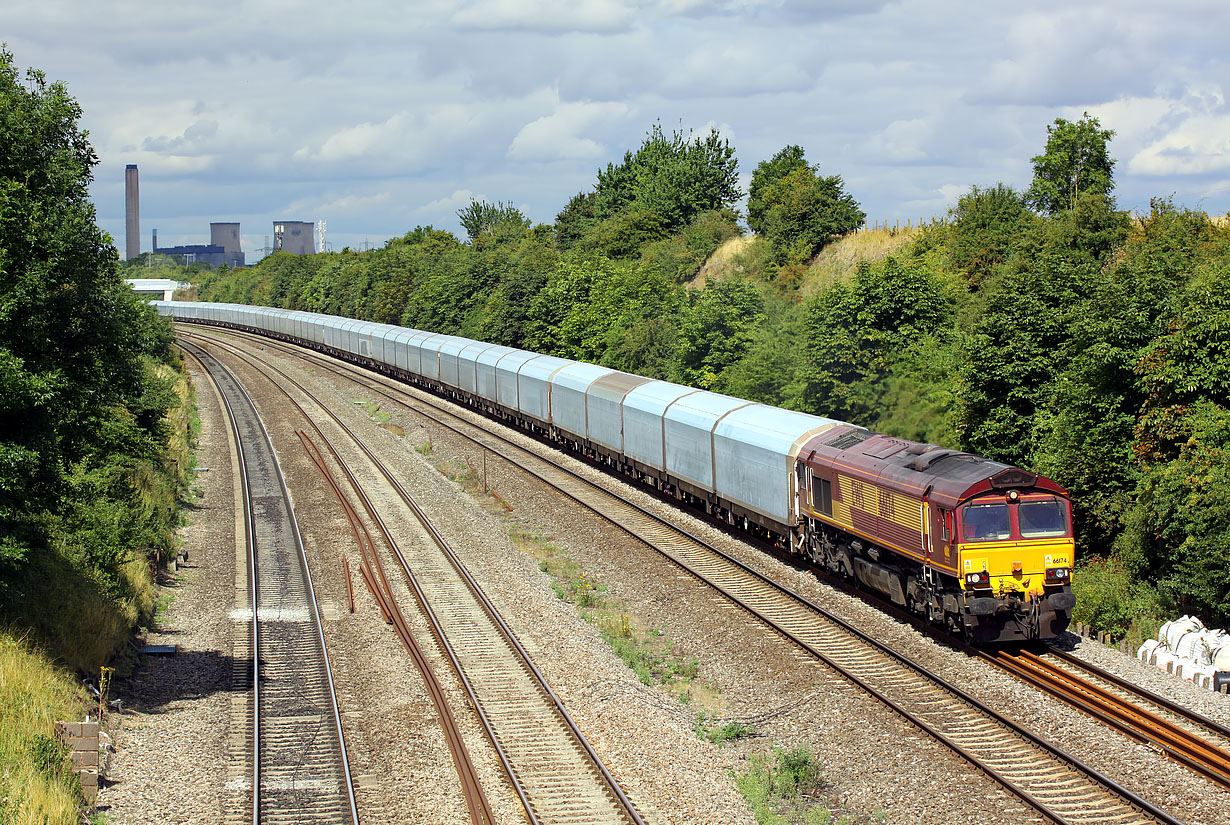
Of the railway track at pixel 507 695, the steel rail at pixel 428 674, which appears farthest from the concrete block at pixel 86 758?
the railway track at pixel 507 695

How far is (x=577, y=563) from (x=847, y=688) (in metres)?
10.6

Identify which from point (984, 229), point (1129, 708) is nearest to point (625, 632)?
point (1129, 708)

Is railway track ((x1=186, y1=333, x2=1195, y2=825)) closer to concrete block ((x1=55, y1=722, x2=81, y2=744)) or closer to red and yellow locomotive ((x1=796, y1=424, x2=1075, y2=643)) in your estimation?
red and yellow locomotive ((x1=796, y1=424, x2=1075, y2=643))

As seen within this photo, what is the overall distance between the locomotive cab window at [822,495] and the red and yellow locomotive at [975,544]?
6.63 feet

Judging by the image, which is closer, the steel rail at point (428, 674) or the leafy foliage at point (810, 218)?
the steel rail at point (428, 674)

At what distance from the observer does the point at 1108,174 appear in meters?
57.2

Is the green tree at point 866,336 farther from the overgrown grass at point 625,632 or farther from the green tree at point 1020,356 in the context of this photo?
the overgrown grass at point 625,632

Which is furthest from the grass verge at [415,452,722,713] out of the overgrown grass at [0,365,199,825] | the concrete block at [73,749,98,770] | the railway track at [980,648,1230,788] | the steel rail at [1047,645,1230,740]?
the overgrown grass at [0,365,199,825]

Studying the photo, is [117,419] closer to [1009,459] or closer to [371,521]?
[371,521]

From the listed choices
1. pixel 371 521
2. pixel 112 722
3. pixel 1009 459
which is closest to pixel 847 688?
pixel 112 722

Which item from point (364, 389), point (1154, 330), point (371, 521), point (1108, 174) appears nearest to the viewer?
point (1154, 330)

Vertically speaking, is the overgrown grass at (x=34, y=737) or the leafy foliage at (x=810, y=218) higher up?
the leafy foliage at (x=810, y=218)

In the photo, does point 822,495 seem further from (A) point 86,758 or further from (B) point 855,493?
(A) point 86,758

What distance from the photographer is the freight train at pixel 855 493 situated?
63.1 feet
